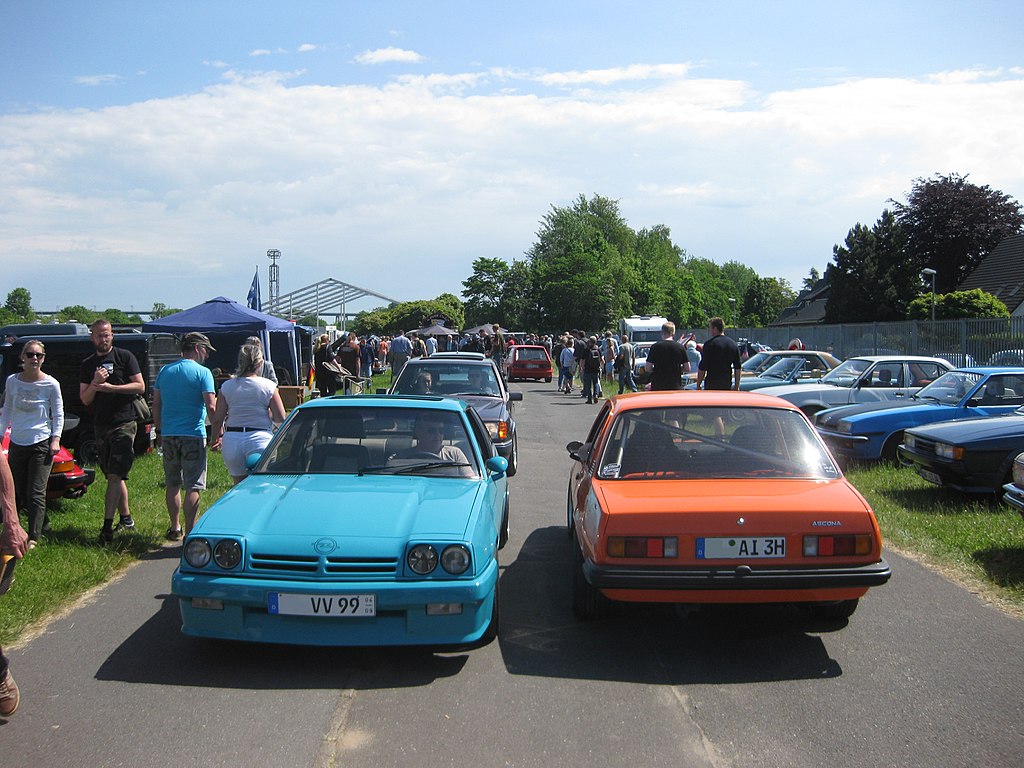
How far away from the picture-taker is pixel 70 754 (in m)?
3.85

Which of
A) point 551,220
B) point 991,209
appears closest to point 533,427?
point 991,209

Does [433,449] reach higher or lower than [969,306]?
lower

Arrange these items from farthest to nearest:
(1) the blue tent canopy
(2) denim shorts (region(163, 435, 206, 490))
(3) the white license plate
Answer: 1. (1) the blue tent canopy
2. (2) denim shorts (region(163, 435, 206, 490))
3. (3) the white license plate

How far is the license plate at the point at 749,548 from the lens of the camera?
16.5ft

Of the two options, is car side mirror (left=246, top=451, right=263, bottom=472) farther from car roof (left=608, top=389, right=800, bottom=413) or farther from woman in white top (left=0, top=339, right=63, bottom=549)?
car roof (left=608, top=389, right=800, bottom=413)

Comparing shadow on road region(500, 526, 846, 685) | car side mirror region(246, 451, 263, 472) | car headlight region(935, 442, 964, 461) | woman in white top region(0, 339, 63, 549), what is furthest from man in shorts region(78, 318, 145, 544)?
car headlight region(935, 442, 964, 461)

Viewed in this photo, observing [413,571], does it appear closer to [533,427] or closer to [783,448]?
[783,448]

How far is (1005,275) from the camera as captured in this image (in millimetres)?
45375

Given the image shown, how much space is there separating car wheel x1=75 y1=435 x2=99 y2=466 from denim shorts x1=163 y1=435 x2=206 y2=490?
5981 millimetres

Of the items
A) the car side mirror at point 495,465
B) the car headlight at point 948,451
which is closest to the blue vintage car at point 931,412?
the car headlight at point 948,451

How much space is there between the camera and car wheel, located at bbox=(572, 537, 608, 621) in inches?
221

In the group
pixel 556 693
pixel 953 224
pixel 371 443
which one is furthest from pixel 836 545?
pixel 953 224

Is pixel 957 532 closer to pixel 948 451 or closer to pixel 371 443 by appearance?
pixel 948 451

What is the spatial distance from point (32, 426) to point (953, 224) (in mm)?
57864
